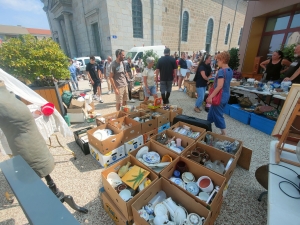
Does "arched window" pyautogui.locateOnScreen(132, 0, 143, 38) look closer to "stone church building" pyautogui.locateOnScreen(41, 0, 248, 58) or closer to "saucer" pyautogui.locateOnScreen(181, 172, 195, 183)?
"stone church building" pyautogui.locateOnScreen(41, 0, 248, 58)

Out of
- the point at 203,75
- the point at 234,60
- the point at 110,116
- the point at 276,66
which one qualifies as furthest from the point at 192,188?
the point at 234,60

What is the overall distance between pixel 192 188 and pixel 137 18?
54.2 ft

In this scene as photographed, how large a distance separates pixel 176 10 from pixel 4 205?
20474mm

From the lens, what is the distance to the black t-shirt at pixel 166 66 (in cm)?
426

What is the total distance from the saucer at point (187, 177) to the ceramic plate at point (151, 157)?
0.38 metres

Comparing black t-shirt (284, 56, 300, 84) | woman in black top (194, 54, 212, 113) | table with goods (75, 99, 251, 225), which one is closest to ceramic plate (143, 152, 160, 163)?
table with goods (75, 99, 251, 225)

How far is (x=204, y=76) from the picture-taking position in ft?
12.6

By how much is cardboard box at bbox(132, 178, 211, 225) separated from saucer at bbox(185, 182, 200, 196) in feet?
0.56

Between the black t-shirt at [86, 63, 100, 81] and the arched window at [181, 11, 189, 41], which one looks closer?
the black t-shirt at [86, 63, 100, 81]

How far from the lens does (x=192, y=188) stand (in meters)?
1.62

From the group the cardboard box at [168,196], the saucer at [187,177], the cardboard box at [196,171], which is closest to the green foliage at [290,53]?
the cardboard box at [196,171]

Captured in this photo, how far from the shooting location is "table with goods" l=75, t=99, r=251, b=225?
1.36 metres

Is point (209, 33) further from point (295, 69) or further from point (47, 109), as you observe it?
point (47, 109)

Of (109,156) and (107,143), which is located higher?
(107,143)
